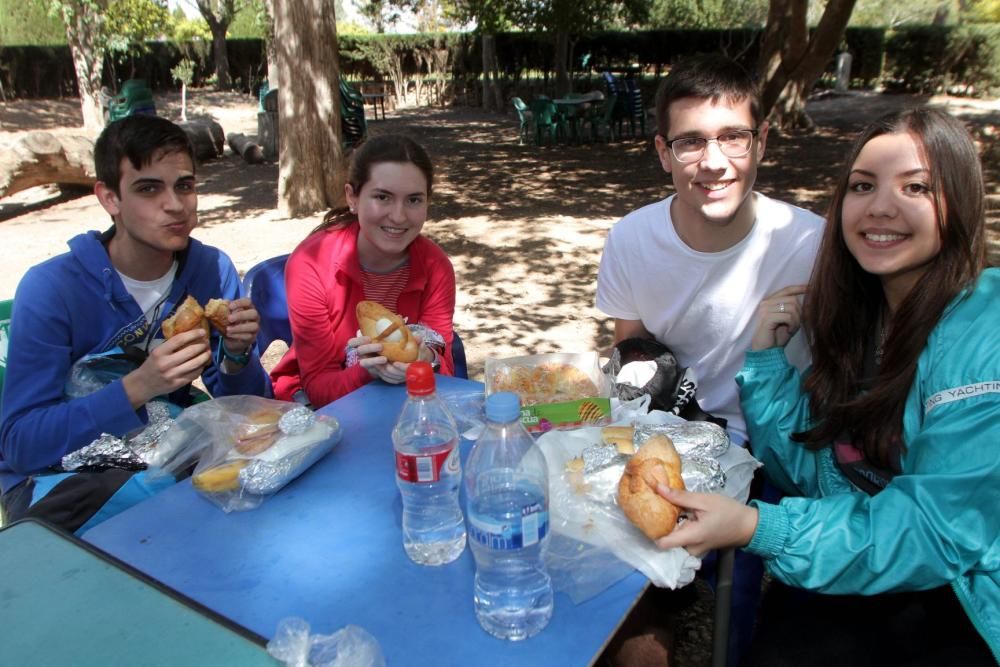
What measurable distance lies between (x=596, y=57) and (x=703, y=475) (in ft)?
89.9

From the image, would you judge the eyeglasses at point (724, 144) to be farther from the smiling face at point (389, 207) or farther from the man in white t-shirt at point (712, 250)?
the smiling face at point (389, 207)

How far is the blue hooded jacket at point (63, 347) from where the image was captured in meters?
2.02

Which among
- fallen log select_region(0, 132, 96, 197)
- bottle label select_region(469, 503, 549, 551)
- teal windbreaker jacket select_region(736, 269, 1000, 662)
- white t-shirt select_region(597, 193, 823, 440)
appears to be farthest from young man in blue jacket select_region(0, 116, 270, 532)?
fallen log select_region(0, 132, 96, 197)

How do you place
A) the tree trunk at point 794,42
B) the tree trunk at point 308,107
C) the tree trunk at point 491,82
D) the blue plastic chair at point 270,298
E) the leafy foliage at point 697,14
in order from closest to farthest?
1. the blue plastic chair at point 270,298
2. the tree trunk at point 308,107
3. the tree trunk at point 794,42
4. the tree trunk at point 491,82
5. the leafy foliage at point 697,14

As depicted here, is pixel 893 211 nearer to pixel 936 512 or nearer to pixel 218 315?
pixel 936 512

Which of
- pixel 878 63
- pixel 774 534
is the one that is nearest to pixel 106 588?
pixel 774 534

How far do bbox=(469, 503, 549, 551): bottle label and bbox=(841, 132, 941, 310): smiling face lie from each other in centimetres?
119

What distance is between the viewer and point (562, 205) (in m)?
9.87

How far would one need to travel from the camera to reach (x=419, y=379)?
1.54 metres

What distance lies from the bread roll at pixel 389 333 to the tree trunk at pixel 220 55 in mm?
33859

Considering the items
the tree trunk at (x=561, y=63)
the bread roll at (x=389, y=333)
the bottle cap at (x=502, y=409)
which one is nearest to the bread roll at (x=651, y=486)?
the bottle cap at (x=502, y=409)

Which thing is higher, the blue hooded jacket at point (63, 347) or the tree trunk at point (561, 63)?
the tree trunk at point (561, 63)

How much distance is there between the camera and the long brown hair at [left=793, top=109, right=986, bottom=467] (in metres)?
1.76

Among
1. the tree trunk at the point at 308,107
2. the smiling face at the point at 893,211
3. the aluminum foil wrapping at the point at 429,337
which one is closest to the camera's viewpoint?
the smiling face at the point at 893,211
